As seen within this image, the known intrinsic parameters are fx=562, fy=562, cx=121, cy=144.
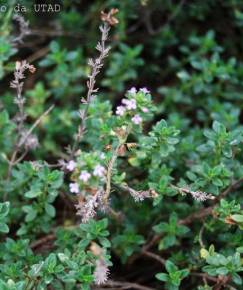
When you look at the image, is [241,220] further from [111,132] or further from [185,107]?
[185,107]

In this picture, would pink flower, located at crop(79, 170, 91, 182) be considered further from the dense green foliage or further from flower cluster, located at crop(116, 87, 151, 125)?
flower cluster, located at crop(116, 87, 151, 125)

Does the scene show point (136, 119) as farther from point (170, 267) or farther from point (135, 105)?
point (170, 267)

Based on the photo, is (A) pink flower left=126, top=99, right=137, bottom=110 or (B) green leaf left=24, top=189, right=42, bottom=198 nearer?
(A) pink flower left=126, top=99, right=137, bottom=110

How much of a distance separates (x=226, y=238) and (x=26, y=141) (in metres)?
0.83

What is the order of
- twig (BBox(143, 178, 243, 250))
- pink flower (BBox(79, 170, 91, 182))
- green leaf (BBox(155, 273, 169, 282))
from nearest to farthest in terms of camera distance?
pink flower (BBox(79, 170, 91, 182)) < green leaf (BBox(155, 273, 169, 282)) < twig (BBox(143, 178, 243, 250))

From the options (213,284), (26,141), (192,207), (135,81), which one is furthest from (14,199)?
(135,81)

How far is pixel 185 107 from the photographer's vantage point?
2781mm

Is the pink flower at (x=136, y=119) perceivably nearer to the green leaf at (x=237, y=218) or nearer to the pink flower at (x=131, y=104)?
the pink flower at (x=131, y=104)

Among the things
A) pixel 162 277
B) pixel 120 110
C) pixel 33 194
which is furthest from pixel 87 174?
pixel 162 277

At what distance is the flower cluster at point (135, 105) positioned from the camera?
1709 millimetres

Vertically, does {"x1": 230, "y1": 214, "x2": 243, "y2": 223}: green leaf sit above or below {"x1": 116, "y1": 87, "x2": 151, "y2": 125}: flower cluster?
below

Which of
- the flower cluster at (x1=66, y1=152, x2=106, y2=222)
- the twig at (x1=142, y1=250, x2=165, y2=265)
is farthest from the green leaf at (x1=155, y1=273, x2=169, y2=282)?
the flower cluster at (x1=66, y1=152, x2=106, y2=222)

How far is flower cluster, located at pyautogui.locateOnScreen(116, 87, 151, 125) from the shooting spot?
1709 mm

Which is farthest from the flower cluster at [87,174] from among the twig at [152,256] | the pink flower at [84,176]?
the twig at [152,256]
